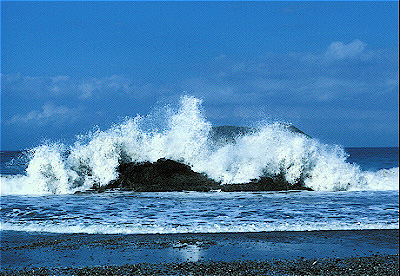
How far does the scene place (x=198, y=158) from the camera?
→ 63.9 feet

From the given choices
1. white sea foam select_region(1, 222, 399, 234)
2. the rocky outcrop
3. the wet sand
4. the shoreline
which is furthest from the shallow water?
the shoreline

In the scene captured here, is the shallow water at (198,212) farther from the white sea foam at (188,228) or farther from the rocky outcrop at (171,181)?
the rocky outcrop at (171,181)

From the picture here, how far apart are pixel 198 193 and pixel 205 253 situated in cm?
890

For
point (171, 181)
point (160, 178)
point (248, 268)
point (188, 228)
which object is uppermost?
point (160, 178)

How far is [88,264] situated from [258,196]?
911 cm

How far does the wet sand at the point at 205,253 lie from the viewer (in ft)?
21.5

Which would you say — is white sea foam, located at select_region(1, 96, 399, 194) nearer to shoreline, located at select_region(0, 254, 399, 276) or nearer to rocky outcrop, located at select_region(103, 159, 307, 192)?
rocky outcrop, located at select_region(103, 159, 307, 192)

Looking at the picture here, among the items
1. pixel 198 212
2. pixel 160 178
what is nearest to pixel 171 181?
pixel 160 178

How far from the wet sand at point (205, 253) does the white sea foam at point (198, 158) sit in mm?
8643

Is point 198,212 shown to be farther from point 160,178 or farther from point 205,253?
point 160,178

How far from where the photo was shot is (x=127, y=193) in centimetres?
1628

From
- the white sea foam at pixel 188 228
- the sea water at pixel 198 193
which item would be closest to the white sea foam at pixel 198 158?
the sea water at pixel 198 193

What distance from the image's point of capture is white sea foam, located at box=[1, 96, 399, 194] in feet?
59.1

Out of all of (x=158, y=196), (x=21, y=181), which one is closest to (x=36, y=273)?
(x=158, y=196)
